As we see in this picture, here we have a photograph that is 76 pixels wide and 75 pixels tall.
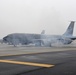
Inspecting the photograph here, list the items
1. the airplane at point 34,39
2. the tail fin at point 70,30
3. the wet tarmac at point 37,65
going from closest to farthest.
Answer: the wet tarmac at point 37,65 < the airplane at point 34,39 < the tail fin at point 70,30

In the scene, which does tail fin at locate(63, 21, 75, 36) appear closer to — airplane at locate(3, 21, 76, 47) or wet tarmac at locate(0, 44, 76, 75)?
airplane at locate(3, 21, 76, 47)

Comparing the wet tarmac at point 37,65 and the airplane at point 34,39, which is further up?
the wet tarmac at point 37,65

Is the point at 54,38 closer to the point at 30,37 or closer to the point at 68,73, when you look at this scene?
the point at 30,37

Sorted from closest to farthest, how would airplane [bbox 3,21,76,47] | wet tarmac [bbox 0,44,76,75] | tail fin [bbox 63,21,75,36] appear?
1. wet tarmac [bbox 0,44,76,75]
2. airplane [bbox 3,21,76,47]
3. tail fin [bbox 63,21,75,36]

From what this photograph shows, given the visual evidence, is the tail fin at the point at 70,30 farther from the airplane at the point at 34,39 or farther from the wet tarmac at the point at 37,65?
the wet tarmac at the point at 37,65

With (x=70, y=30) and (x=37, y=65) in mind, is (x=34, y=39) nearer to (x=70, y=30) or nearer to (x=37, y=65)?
(x=70, y=30)

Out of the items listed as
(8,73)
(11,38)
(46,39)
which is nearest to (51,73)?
(8,73)

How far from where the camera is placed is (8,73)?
472 inches

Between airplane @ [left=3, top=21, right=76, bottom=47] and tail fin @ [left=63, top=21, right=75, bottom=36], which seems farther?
tail fin @ [left=63, top=21, right=75, bottom=36]

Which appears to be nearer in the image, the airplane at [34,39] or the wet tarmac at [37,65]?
the wet tarmac at [37,65]

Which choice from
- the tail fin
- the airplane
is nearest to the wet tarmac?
the airplane

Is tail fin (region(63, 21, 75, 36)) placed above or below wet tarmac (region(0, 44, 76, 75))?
below

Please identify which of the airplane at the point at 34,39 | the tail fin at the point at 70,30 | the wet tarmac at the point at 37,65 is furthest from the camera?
the tail fin at the point at 70,30

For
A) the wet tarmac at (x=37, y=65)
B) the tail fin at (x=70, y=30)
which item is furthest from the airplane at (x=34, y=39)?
the wet tarmac at (x=37, y=65)
